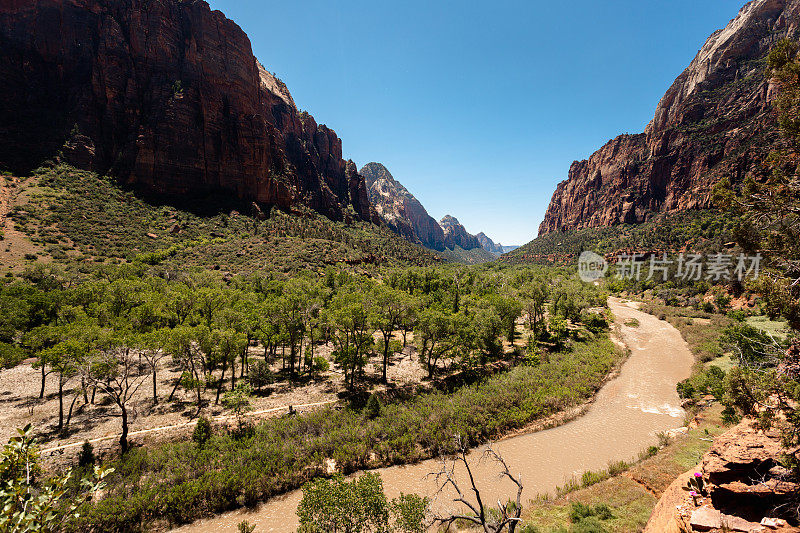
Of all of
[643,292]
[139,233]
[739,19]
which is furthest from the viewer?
[739,19]

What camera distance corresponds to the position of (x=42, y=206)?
5847 centimetres

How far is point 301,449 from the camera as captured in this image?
17531mm

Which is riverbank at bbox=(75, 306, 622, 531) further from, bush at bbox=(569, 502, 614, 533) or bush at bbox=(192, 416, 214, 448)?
bush at bbox=(569, 502, 614, 533)

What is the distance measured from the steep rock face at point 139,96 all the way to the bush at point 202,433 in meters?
89.3

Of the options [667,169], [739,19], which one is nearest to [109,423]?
[667,169]

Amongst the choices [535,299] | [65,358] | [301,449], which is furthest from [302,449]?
[535,299]

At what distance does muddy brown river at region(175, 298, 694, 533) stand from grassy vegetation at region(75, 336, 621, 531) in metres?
0.89

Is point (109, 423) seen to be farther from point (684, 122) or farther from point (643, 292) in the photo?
point (684, 122)

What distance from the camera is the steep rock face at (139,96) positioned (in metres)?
74.4

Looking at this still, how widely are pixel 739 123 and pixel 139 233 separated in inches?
7564

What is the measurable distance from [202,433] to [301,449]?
6.25 metres

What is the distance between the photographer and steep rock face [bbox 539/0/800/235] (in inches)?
3866

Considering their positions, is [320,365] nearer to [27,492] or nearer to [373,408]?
[373,408]

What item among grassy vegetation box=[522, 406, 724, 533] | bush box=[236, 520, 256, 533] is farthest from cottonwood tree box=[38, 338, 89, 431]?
grassy vegetation box=[522, 406, 724, 533]
